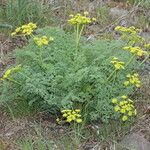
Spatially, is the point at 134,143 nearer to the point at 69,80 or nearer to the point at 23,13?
the point at 69,80

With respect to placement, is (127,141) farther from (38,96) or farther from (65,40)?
(65,40)

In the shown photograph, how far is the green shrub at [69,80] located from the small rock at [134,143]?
21 centimetres

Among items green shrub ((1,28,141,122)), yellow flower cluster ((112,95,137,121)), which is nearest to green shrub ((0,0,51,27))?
green shrub ((1,28,141,122))

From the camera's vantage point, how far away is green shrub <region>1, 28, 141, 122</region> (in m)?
3.47

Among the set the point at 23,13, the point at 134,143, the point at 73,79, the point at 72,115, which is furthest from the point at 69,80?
the point at 23,13

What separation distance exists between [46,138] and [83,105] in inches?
15.3

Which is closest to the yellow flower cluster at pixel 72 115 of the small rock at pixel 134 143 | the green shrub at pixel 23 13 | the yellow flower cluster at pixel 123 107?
the yellow flower cluster at pixel 123 107

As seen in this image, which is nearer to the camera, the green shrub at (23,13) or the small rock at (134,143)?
the small rock at (134,143)

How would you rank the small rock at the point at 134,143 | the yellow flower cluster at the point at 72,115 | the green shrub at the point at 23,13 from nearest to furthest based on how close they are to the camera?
the yellow flower cluster at the point at 72,115
the small rock at the point at 134,143
the green shrub at the point at 23,13

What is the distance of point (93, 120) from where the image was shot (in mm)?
3570

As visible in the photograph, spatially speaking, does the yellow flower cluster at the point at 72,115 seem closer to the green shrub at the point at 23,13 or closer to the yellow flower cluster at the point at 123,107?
the yellow flower cluster at the point at 123,107

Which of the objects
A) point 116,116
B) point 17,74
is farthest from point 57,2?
point 116,116

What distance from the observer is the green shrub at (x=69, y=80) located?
347 centimetres

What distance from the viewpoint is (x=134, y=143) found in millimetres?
3420
